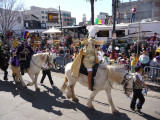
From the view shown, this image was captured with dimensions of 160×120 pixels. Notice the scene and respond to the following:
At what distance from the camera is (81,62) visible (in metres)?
5.35

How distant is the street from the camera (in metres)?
4.92

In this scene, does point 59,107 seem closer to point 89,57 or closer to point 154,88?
point 89,57

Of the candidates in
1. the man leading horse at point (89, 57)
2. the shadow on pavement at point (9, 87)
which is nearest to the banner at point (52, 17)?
the shadow on pavement at point (9, 87)

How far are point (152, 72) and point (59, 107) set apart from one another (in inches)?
191

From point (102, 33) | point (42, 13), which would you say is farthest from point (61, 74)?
point (42, 13)

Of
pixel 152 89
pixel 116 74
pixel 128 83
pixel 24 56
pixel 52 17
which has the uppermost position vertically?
pixel 52 17

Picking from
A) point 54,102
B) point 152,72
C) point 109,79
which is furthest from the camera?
point 152,72

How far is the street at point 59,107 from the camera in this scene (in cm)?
492

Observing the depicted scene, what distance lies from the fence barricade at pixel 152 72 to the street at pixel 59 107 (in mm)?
1523

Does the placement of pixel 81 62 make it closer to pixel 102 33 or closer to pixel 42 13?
pixel 102 33

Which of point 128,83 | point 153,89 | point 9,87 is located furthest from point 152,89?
point 9,87

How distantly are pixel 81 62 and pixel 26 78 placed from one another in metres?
5.47

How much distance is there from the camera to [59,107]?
18.5 ft

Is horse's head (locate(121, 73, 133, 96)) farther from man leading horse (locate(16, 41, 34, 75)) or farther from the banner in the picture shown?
the banner
